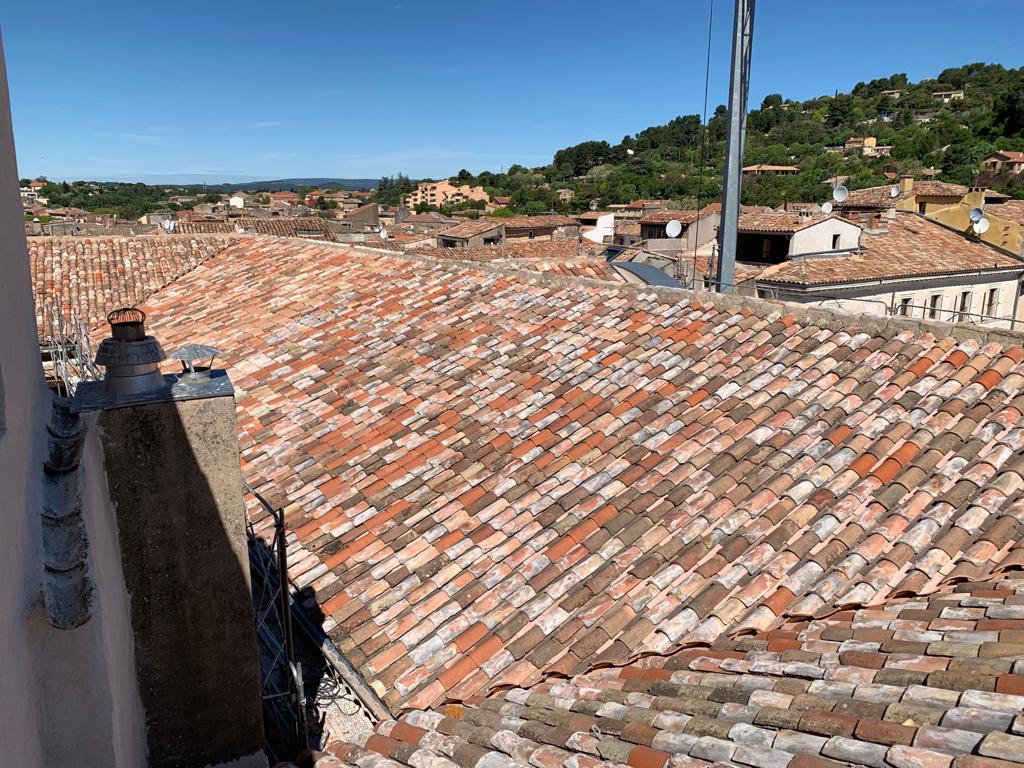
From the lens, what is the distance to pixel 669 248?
3794 cm

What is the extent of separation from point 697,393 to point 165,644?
15.6ft

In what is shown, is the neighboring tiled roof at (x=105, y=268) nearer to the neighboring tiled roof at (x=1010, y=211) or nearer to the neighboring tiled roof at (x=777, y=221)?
the neighboring tiled roof at (x=777, y=221)

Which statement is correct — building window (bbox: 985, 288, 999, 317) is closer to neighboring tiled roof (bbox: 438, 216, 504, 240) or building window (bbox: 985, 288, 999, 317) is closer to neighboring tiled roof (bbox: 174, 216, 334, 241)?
neighboring tiled roof (bbox: 174, 216, 334, 241)

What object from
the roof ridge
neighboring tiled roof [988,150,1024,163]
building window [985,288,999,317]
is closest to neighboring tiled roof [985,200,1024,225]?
building window [985,288,999,317]

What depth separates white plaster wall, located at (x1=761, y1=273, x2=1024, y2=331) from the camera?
76.1 feet

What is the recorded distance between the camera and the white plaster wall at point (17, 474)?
217 centimetres

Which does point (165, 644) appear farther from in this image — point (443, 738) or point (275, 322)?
point (275, 322)

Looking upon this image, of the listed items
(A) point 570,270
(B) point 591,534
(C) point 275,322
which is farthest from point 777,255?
(B) point 591,534

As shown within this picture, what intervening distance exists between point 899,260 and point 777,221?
508 cm

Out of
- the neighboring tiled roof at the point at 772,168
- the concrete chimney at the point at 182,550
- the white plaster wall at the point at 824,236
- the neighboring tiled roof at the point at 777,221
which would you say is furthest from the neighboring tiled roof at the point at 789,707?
the neighboring tiled roof at the point at 772,168

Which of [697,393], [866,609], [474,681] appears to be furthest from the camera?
[697,393]

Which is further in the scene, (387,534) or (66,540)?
(387,534)

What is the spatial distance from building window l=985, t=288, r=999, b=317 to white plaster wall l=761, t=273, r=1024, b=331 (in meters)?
0.08

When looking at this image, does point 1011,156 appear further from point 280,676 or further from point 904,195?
point 280,676
